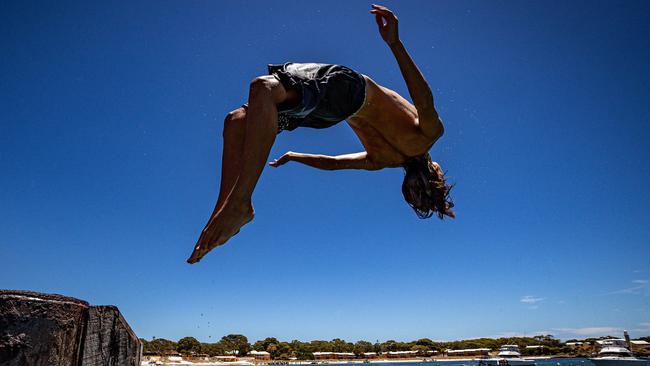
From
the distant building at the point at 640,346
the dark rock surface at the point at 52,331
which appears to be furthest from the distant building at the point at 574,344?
the dark rock surface at the point at 52,331

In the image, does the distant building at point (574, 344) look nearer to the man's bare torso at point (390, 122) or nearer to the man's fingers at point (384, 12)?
the man's bare torso at point (390, 122)

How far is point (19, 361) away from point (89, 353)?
8.4 inches

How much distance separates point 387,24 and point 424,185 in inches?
72.6

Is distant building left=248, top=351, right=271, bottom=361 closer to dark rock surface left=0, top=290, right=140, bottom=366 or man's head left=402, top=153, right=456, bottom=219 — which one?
man's head left=402, top=153, right=456, bottom=219

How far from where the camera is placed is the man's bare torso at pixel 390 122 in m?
4.04

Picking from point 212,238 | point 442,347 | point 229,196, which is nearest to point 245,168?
point 229,196

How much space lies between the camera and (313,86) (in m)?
3.49

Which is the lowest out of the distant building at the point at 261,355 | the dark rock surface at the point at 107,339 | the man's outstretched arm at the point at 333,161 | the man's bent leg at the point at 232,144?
the distant building at the point at 261,355

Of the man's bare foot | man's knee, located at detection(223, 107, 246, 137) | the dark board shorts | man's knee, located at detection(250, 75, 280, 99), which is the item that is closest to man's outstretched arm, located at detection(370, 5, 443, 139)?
the dark board shorts

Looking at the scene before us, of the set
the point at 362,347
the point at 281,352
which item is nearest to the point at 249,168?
the point at 281,352

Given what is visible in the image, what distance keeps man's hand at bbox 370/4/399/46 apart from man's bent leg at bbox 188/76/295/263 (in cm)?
118

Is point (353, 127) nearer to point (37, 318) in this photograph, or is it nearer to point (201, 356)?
point (37, 318)

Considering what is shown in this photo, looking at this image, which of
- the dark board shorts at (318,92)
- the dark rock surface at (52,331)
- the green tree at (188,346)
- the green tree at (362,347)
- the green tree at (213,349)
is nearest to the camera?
the dark rock surface at (52,331)

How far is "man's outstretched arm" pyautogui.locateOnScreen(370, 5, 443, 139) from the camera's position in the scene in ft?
11.7
